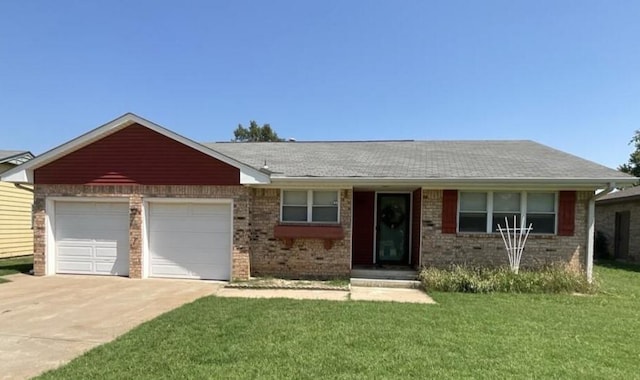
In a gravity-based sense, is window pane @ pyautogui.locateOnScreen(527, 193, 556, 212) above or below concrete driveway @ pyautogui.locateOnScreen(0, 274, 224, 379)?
above

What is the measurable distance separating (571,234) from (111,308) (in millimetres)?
10418

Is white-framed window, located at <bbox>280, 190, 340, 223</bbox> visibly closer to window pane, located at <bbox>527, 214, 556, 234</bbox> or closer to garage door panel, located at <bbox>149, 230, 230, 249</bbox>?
garage door panel, located at <bbox>149, 230, 230, 249</bbox>

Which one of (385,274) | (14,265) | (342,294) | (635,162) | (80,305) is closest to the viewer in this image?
(80,305)

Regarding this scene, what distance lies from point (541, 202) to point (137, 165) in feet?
34.2

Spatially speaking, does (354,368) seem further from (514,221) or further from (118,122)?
(118,122)

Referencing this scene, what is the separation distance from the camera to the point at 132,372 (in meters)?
4.23

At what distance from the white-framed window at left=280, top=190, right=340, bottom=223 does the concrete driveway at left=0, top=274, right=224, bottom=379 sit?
261 cm

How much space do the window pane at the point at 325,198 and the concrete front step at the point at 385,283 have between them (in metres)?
2.07

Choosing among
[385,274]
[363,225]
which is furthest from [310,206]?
[385,274]

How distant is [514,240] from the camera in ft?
31.6

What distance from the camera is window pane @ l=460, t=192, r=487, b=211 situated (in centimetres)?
997

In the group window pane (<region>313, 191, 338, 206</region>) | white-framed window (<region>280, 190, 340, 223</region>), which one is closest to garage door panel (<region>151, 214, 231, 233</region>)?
white-framed window (<region>280, 190, 340, 223</region>)

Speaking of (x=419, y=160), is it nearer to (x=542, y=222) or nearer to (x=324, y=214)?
(x=324, y=214)

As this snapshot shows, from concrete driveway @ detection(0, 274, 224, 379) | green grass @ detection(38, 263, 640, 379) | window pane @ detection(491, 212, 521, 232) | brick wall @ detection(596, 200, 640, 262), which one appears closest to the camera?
green grass @ detection(38, 263, 640, 379)
